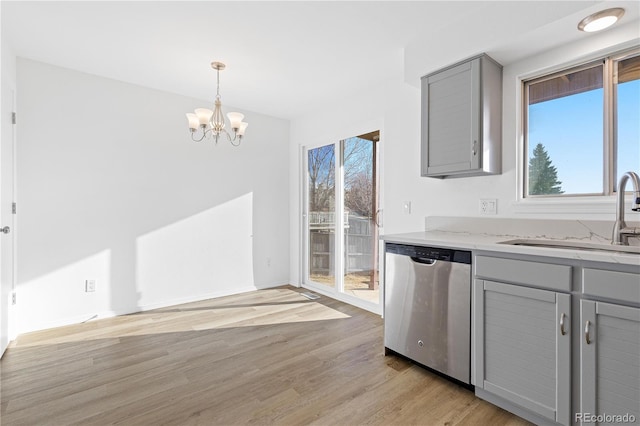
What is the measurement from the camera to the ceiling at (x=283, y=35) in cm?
208

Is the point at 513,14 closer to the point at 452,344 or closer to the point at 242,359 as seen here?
the point at 452,344

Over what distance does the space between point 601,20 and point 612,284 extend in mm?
1486

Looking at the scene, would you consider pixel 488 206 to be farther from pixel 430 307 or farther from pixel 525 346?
pixel 525 346

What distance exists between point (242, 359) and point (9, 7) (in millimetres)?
2937

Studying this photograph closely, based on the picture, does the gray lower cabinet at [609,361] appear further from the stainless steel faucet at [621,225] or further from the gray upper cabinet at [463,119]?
the gray upper cabinet at [463,119]

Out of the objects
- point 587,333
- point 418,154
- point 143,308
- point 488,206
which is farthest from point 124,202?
point 587,333

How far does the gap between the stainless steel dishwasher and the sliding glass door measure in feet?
3.91

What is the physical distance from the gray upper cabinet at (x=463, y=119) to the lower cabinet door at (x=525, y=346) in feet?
3.08

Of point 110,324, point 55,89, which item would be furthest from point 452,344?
point 55,89

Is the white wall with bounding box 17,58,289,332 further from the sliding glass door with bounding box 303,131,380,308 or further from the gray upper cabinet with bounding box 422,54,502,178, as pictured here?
the gray upper cabinet with bounding box 422,54,502,178

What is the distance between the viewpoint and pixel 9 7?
7.04 ft

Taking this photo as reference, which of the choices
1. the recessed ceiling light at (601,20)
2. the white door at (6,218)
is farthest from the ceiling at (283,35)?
the white door at (6,218)

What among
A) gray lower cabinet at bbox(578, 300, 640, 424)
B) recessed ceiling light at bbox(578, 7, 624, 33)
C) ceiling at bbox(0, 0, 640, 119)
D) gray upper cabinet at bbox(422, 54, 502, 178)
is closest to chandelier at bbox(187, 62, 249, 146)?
ceiling at bbox(0, 0, 640, 119)

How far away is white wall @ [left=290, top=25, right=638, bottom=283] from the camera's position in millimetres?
2004
